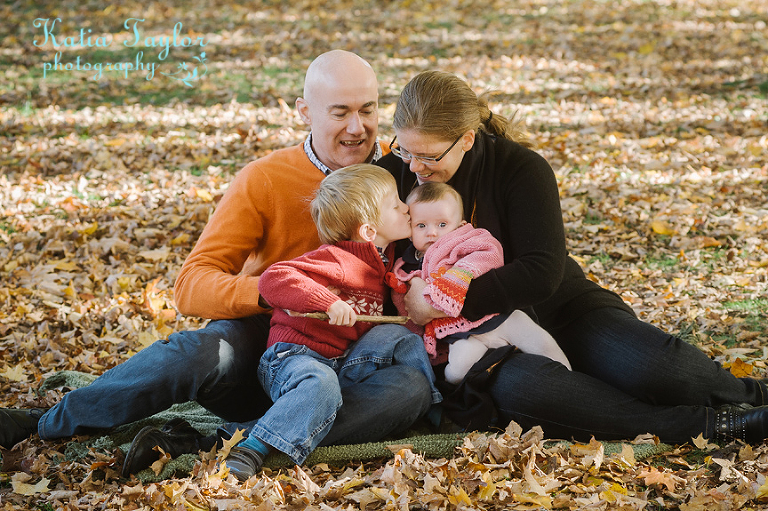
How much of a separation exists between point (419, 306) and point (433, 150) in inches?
28.8

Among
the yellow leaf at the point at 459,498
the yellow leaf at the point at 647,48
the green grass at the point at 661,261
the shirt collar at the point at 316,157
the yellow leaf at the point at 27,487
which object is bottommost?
the yellow leaf at the point at 27,487

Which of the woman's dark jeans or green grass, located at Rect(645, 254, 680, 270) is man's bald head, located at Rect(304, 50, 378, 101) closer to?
the woman's dark jeans

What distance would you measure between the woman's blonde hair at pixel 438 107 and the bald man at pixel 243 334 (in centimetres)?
47

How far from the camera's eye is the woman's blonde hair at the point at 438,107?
135 inches

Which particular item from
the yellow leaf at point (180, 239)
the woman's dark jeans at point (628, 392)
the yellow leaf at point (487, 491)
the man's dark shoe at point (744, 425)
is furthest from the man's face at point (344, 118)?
the yellow leaf at point (180, 239)

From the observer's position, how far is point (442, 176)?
362cm

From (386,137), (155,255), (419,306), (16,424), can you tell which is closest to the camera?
(419,306)

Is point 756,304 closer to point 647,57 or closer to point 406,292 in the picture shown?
point 406,292

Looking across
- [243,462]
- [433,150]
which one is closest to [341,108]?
[433,150]

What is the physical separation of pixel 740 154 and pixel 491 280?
5461 mm

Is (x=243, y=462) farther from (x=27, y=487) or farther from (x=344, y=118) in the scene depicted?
(x=344, y=118)

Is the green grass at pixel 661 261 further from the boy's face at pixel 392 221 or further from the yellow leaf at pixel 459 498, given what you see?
the yellow leaf at pixel 459 498

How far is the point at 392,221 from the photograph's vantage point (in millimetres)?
3506

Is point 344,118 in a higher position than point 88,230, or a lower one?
higher
